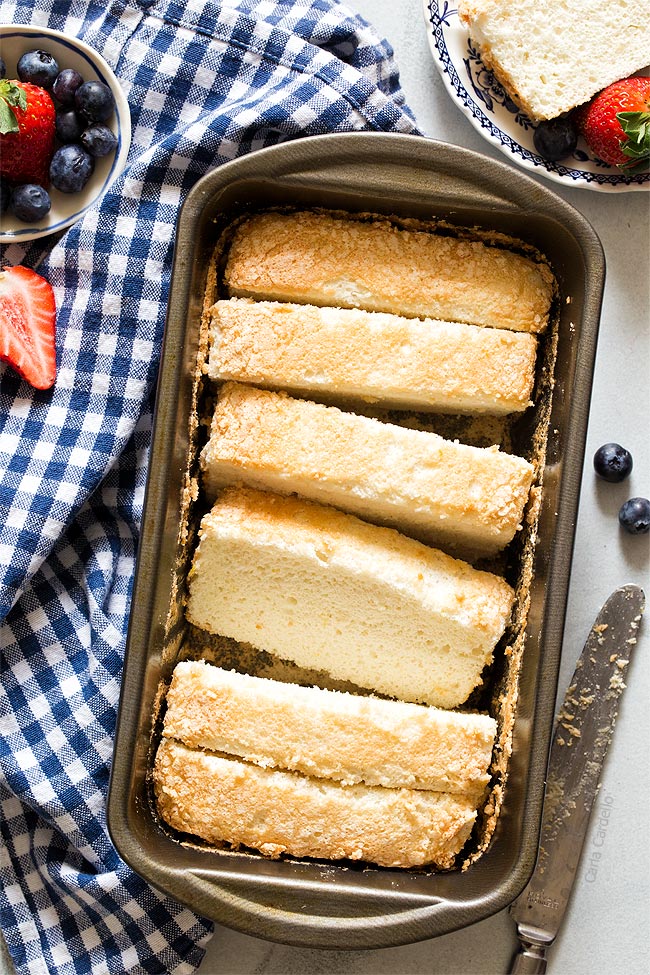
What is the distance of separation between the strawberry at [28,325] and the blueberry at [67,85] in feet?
1.73

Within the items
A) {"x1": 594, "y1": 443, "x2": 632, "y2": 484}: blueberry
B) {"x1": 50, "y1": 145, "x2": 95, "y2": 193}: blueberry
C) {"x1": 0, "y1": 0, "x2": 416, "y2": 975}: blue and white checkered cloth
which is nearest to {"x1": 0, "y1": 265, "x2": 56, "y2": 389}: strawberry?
{"x1": 0, "y1": 0, "x2": 416, "y2": 975}: blue and white checkered cloth

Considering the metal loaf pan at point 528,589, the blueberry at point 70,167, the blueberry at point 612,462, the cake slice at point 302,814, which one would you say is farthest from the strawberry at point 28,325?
the blueberry at point 612,462

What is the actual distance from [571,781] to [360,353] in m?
1.49

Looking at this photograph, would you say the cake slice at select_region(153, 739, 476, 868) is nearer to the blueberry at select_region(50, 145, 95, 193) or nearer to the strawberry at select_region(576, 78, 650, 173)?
the blueberry at select_region(50, 145, 95, 193)

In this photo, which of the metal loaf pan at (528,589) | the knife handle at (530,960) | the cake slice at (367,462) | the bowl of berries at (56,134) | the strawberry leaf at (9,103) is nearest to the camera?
the metal loaf pan at (528,589)

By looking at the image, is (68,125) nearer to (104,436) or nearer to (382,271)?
(104,436)

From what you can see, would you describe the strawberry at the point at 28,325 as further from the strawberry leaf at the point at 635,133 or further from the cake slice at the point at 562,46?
the strawberry leaf at the point at 635,133

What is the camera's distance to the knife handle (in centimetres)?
291

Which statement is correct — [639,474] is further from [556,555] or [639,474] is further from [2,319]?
[2,319]

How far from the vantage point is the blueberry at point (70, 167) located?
2.83 meters

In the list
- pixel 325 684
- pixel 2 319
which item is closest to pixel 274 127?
pixel 2 319

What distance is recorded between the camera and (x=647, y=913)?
9.91 feet

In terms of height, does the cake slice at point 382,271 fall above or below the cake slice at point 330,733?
above

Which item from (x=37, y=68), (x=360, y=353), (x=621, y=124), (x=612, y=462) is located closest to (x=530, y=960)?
(x=612, y=462)
